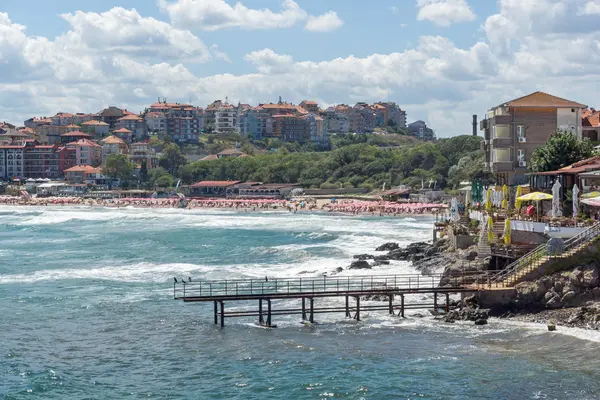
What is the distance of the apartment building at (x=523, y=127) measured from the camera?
55156mm

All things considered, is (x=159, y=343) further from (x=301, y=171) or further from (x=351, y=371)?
(x=301, y=171)

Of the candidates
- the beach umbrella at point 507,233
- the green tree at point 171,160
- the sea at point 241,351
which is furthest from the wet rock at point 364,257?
the green tree at point 171,160

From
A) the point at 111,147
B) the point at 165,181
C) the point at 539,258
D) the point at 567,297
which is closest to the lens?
the point at 567,297

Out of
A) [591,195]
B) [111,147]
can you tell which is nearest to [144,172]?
[111,147]

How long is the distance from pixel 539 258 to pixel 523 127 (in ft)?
74.0

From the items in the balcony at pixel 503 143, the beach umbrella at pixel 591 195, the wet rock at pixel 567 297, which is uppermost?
the balcony at pixel 503 143

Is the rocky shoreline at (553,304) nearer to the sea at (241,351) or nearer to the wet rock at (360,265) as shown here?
the sea at (241,351)

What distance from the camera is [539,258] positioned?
34.2 m

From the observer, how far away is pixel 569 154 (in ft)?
160

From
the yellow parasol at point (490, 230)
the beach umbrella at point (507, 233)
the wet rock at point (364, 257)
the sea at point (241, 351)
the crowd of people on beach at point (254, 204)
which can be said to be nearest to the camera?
the sea at point (241, 351)

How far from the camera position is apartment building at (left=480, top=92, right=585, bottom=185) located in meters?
55.2

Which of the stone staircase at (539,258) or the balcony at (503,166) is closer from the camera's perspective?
the stone staircase at (539,258)

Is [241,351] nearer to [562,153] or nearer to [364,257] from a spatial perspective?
[364,257]

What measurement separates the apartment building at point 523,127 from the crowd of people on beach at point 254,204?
46.7 m
